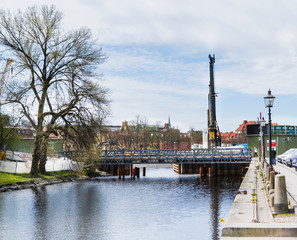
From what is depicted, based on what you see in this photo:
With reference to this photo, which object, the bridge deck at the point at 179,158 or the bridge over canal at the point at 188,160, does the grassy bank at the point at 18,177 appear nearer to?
the bridge over canal at the point at 188,160

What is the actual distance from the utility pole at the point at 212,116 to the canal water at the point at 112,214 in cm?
3851

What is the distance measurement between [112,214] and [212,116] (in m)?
52.5

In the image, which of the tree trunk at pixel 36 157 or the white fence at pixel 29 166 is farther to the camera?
the white fence at pixel 29 166

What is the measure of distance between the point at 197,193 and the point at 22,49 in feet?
71.7

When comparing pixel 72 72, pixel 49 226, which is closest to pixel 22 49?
pixel 72 72

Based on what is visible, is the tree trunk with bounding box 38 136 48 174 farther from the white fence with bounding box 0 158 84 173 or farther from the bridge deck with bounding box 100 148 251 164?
the bridge deck with bounding box 100 148 251 164

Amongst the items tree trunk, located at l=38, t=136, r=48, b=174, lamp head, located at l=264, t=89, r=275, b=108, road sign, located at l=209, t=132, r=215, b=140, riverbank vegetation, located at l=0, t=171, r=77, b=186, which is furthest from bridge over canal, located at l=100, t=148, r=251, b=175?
lamp head, located at l=264, t=89, r=275, b=108

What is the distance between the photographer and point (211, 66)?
76938 mm

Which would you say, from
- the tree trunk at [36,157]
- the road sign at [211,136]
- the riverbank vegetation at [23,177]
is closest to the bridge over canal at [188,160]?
the riverbank vegetation at [23,177]

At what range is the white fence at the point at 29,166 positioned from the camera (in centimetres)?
4216

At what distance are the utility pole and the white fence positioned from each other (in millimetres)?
29500

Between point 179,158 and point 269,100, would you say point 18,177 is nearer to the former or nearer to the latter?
point 179,158

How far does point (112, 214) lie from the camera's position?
24000 mm

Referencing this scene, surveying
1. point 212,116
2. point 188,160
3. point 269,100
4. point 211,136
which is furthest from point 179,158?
point 269,100
